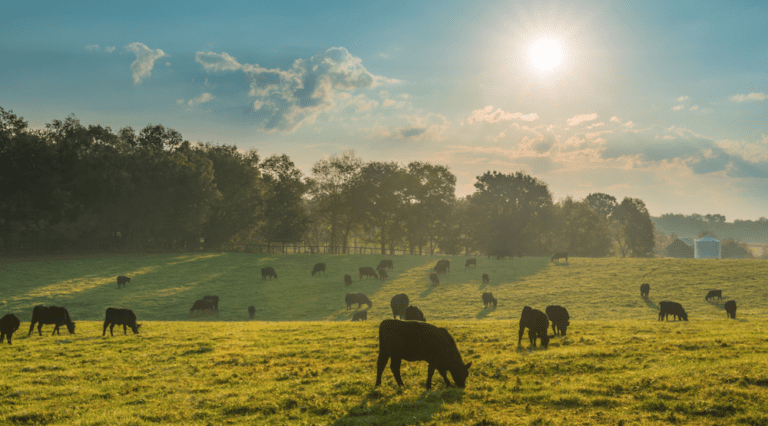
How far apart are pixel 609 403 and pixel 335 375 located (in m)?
6.94

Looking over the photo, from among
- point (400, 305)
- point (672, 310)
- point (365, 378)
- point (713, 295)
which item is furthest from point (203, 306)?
point (713, 295)

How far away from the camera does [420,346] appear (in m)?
9.73

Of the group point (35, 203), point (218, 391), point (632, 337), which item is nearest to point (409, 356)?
point (218, 391)

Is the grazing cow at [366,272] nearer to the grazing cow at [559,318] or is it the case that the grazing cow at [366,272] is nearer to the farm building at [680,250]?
the grazing cow at [559,318]

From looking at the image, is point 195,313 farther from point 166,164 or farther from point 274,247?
point 274,247

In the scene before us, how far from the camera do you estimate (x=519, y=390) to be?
973 cm

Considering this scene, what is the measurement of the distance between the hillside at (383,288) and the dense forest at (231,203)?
9435mm

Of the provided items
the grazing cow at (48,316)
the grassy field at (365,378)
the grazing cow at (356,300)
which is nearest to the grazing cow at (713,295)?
the grassy field at (365,378)

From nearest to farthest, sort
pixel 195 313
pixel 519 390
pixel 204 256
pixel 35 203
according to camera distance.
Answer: pixel 519 390 < pixel 195 313 < pixel 35 203 < pixel 204 256

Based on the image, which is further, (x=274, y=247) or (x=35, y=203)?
(x=274, y=247)

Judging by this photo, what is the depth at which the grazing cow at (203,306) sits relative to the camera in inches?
1344

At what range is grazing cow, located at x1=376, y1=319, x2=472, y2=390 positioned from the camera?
975cm

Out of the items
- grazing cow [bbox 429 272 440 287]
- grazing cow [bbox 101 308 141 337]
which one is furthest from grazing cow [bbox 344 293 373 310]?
grazing cow [bbox 101 308 141 337]

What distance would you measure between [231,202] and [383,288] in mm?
47715
